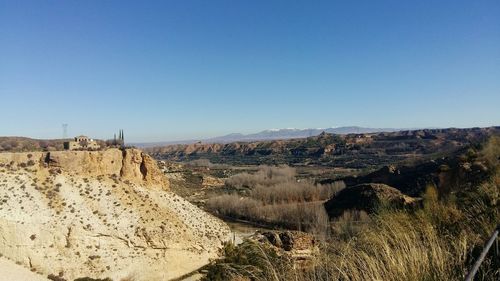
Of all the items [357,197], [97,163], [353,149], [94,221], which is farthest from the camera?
[353,149]

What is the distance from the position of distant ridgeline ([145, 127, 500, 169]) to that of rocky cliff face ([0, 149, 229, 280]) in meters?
91.6

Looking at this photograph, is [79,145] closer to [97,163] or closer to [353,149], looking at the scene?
[97,163]

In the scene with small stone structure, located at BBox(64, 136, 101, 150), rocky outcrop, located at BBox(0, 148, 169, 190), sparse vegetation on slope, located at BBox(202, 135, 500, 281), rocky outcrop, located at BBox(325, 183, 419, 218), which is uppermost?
small stone structure, located at BBox(64, 136, 101, 150)

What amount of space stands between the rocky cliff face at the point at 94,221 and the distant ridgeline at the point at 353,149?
91616 mm

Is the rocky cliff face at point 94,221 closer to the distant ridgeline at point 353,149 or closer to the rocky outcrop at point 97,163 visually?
the rocky outcrop at point 97,163

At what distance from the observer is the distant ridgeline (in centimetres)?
12662

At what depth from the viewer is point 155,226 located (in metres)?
25.1

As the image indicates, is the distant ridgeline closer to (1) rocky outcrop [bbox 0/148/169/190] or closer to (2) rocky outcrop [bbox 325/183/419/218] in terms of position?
(2) rocky outcrop [bbox 325/183/419/218]

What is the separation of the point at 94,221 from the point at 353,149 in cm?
13522

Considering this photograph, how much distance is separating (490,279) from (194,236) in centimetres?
2469

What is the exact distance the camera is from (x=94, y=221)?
77.1 feet

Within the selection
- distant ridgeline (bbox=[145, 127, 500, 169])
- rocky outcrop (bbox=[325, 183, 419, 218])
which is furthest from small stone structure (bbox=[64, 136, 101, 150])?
distant ridgeline (bbox=[145, 127, 500, 169])

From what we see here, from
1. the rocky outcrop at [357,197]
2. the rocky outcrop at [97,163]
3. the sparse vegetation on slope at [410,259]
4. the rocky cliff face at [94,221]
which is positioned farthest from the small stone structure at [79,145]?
the sparse vegetation on slope at [410,259]

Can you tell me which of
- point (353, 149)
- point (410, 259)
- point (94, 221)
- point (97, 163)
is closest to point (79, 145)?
point (97, 163)
